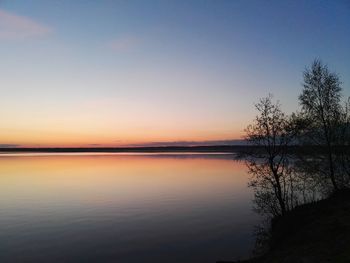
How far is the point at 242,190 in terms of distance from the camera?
43.9 metres

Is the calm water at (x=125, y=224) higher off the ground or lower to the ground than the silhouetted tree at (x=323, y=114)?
lower

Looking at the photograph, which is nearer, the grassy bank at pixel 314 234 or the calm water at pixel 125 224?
the grassy bank at pixel 314 234

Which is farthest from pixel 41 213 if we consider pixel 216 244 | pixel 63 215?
pixel 216 244

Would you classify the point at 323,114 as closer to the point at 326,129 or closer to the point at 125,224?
the point at 326,129

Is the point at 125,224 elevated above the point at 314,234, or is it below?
below

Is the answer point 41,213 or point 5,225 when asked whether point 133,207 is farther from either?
point 5,225

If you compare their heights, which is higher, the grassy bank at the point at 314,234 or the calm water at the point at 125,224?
the grassy bank at the point at 314,234

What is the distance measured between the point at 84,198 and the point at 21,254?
60.9 feet

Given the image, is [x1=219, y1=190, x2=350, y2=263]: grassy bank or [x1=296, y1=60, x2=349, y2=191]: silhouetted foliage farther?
[x1=296, y1=60, x2=349, y2=191]: silhouetted foliage

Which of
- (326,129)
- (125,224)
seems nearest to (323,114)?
(326,129)

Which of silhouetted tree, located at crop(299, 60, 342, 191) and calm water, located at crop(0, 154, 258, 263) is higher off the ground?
silhouetted tree, located at crop(299, 60, 342, 191)

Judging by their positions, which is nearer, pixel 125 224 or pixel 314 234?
pixel 314 234

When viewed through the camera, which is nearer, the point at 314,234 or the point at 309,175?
the point at 314,234

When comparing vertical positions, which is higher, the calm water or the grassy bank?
the grassy bank
